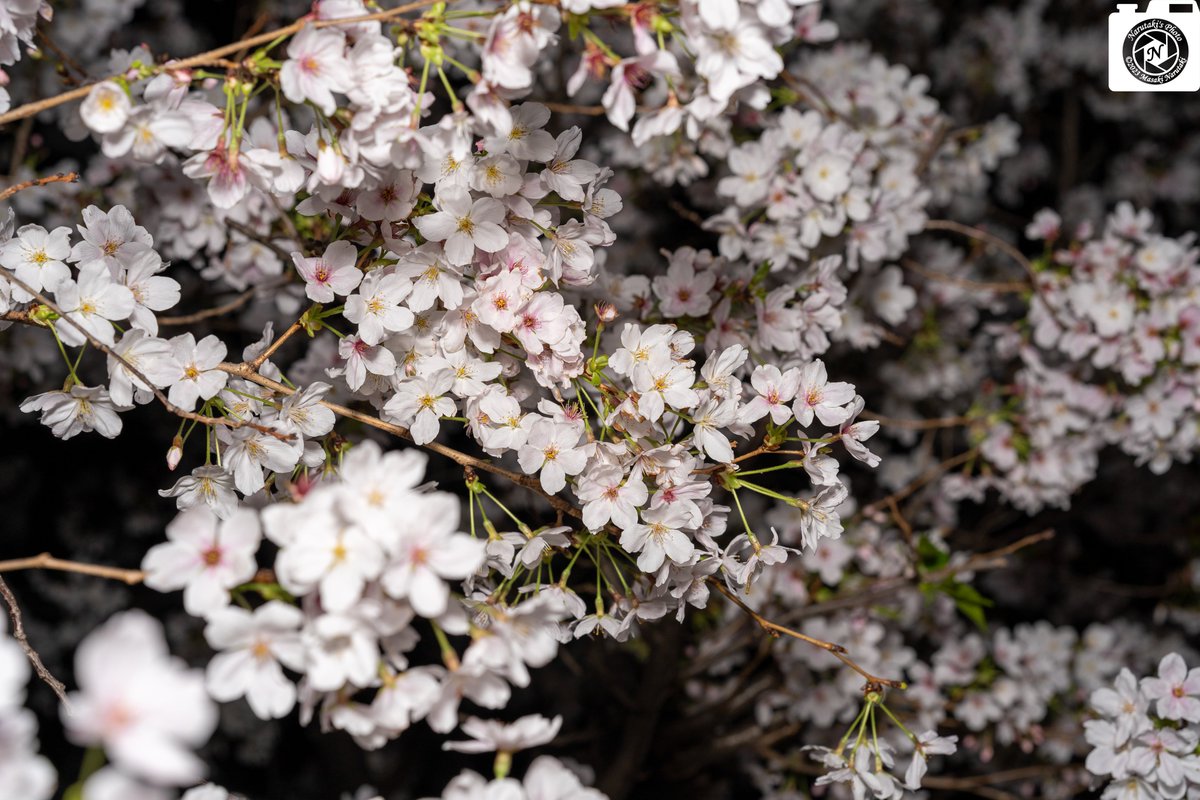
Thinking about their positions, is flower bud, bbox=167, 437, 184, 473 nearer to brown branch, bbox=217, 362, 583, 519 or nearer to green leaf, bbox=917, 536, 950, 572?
brown branch, bbox=217, 362, 583, 519

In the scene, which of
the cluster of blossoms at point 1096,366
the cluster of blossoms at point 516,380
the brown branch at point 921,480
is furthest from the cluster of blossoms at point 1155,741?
the cluster of blossoms at point 1096,366

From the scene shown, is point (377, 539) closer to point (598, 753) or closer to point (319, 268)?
point (319, 268)

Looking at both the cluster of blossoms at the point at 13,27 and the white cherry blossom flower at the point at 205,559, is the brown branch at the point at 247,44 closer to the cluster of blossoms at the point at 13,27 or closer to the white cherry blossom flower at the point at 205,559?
the cluster of blossoms at the point at 13,27

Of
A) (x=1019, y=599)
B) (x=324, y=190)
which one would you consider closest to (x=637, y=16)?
(x=324, y=190)

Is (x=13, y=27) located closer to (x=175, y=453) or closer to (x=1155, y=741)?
(x=175, y=453)

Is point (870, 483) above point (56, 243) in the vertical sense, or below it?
below

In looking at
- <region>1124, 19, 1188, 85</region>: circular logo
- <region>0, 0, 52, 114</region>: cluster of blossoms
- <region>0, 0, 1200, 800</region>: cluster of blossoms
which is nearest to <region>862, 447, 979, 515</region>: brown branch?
<region>0, 0, 1200, 800</region>: cluster of blossoms

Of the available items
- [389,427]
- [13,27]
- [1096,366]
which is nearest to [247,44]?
[13,27]
